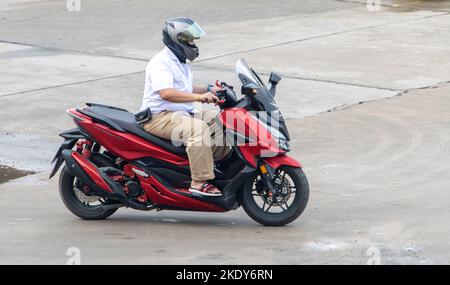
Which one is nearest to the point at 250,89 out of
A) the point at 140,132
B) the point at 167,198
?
the point at 140,132

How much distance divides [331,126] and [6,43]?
23.1ft

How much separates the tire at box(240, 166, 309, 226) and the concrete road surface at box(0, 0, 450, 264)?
3.6 inches

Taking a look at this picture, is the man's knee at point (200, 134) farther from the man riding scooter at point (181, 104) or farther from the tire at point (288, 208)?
the tire at point (288, 208)

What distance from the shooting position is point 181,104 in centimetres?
857

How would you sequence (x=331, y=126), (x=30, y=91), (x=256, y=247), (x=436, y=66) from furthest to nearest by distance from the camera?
(x=436, y=66) < (x=30, y=91) < (x=331, y=126) < (x=256, y=247)

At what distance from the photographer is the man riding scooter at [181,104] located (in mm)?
8352

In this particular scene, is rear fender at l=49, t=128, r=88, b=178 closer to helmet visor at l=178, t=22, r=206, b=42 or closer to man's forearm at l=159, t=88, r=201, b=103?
man's forearm at l=159, t=88, r=201, b=103

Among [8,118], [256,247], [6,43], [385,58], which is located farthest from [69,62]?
[256,247]

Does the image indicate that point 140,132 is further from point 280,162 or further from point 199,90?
point 280,162

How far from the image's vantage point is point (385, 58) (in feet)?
51.6

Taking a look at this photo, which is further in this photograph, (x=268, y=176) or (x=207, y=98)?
(x=268, y=176)

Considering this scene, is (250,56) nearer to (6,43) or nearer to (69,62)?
(69,62)

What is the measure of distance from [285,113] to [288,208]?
4.60 metres

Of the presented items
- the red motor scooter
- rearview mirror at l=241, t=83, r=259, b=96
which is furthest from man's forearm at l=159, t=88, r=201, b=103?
rearview mirror at l=241, t=83, r=259, b=96
